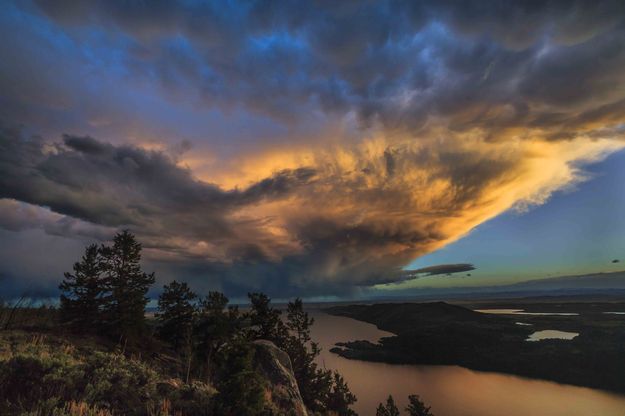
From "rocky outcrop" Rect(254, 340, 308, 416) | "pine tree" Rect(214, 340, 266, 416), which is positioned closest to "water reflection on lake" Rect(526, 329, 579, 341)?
"rocky outcrop" Rect(254, 340, 308, 416)

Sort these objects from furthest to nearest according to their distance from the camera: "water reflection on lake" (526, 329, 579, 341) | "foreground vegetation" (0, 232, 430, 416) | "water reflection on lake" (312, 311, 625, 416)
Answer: "water reflection on lake" (526, 329, 579, 341), "water reflection on lake" (312, 311, 625, 416), "foreground vegetation" (0, 232, 430, 416)

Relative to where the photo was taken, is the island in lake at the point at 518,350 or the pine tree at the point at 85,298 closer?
the pine tree at the point at 85,298

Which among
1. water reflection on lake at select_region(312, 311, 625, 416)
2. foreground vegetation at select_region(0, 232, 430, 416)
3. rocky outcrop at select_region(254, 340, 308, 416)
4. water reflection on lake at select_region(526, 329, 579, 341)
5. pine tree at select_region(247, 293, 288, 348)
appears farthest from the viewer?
water reflection on lake at select_region(526, 329, 579, 341)

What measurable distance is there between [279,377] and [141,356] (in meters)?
13.6

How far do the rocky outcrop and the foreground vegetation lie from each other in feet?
0.29

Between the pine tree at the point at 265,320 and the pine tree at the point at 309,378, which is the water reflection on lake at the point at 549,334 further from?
the pine tree at the point at 265,320

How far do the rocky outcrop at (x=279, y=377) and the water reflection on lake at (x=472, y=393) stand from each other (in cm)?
4151

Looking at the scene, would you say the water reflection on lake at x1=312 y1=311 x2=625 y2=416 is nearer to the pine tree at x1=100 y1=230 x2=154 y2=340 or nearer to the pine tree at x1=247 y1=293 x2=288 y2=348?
the pine tree at x1=247 y1=293 x2=288 y2=348

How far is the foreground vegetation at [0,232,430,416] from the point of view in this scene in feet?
41.2

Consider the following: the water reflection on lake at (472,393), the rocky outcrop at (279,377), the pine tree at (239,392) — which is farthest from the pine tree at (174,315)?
the water reflection on lake at (472,393)

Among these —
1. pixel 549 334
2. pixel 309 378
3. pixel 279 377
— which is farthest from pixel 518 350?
pixel 279 377

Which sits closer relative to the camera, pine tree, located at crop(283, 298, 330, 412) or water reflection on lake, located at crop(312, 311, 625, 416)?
pine tree, located at crop(283, 298, 330, 412)

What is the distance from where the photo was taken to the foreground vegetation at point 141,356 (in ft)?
41.2

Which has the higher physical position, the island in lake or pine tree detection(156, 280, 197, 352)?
pine tree detection(156, 280, 197, 352)
